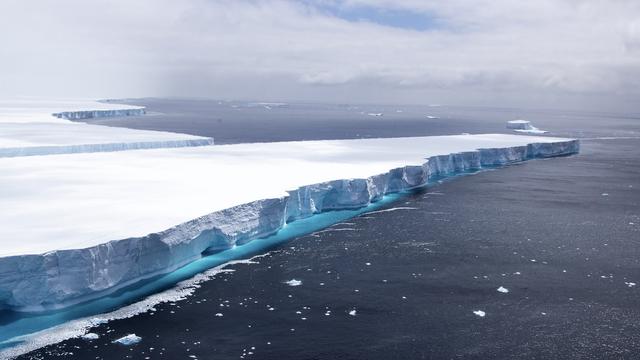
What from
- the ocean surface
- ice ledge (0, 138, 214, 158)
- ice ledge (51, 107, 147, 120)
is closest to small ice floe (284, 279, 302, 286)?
the ocean surface

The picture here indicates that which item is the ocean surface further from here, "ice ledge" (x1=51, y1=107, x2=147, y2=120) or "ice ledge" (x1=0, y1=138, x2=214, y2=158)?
"ice ledge" (x1=51, y1=107, x2=147, y2=120)

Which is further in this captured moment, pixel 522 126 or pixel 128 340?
pixel 522 126

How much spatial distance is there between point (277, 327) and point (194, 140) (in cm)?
2846

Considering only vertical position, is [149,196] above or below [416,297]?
above

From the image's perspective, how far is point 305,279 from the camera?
15711mm

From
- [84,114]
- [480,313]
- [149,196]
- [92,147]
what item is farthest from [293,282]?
[84,114]

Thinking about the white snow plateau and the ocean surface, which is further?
the white snow plateau

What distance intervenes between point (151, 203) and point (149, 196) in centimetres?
120

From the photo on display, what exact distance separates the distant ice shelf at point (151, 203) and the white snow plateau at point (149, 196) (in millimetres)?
35

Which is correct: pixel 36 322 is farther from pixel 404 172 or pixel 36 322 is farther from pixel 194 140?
pixel 194 140

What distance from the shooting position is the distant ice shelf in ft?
42.7

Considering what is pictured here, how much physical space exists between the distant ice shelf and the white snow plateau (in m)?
0.03

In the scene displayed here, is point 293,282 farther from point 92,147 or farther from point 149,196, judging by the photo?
point 92,147

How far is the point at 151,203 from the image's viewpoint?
1775 cm
